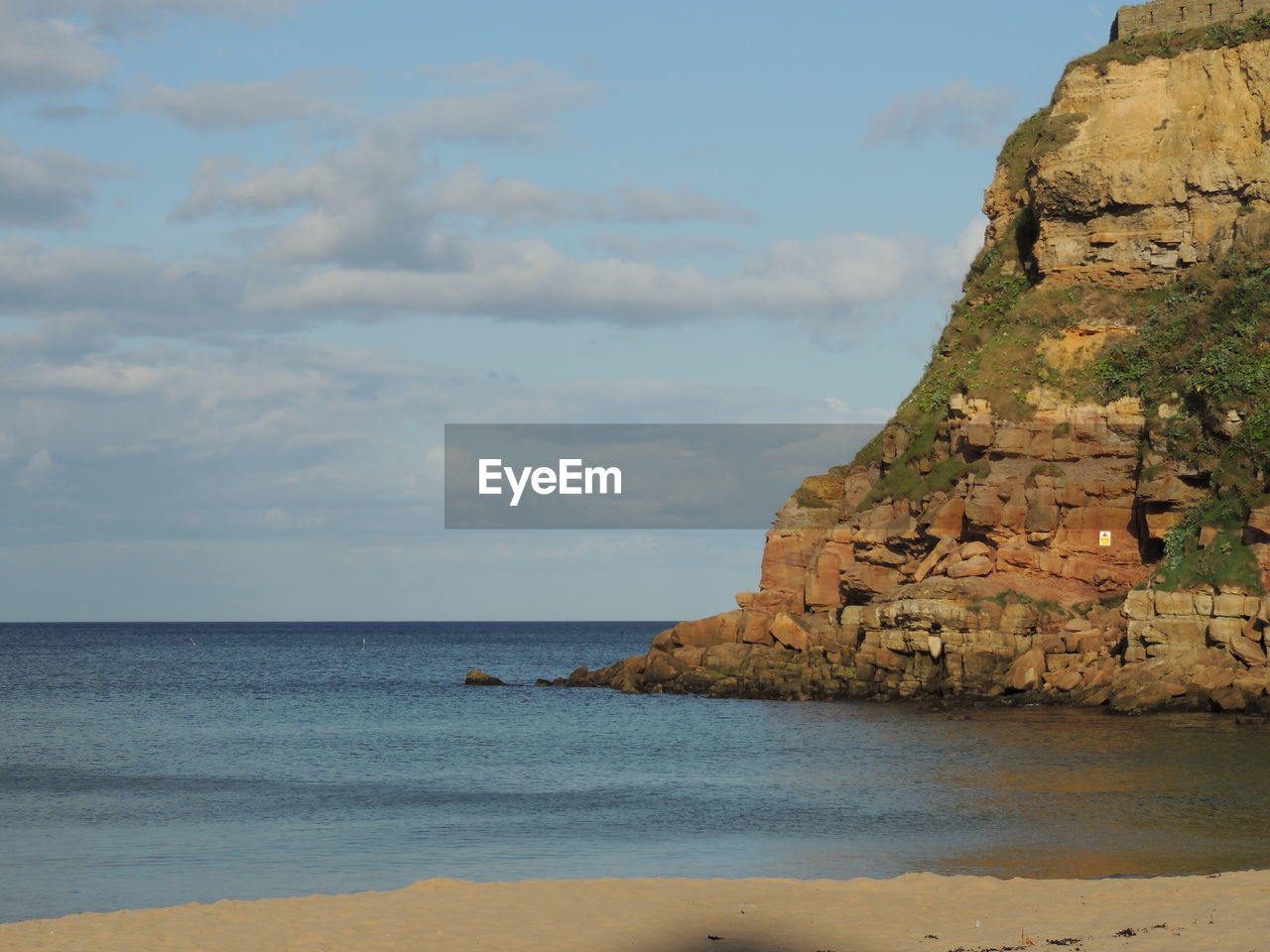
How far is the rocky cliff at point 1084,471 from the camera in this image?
191ft

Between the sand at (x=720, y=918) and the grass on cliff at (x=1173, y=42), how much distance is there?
192ft

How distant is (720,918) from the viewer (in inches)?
873

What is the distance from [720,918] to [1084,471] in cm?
4717

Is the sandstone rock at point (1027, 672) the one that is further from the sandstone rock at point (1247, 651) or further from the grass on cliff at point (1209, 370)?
the grass on cliff at point (1209, 370)

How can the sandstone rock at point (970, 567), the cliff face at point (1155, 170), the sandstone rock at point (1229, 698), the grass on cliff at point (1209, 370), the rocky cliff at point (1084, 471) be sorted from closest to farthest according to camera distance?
the sandstone rock at point (1229, 698) → the rocky cliff at point (1084, 471) → the grass on cliff at point (1209, 370) → the sandstone rock at point (970, 567) → the cliff face at point (1155, 170)

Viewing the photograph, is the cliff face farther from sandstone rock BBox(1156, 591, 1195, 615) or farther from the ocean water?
the ocean water

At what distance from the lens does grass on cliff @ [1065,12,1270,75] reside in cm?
7231

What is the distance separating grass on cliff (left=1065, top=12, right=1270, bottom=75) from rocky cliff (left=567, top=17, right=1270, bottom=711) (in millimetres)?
148

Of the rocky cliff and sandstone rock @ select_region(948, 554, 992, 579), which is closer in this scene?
the rocky cliff

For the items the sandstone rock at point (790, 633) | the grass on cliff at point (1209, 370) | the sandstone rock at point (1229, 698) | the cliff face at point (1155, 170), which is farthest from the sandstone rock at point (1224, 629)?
the cliff face at point (1155, 170)

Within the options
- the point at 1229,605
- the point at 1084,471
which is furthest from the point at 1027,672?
the point at 1084,471

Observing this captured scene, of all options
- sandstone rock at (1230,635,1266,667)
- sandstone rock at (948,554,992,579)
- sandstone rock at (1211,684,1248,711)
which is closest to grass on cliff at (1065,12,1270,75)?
sandstone rock at (948,554,992,579)

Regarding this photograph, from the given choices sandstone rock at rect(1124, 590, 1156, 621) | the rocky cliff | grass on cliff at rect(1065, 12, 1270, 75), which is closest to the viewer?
sandstone rock at rect(1124, 590, 1156, 621)

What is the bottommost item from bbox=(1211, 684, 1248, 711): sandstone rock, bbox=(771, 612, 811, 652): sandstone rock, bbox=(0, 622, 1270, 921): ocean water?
bbox=(0, 622, 1270, 921): ocean water
